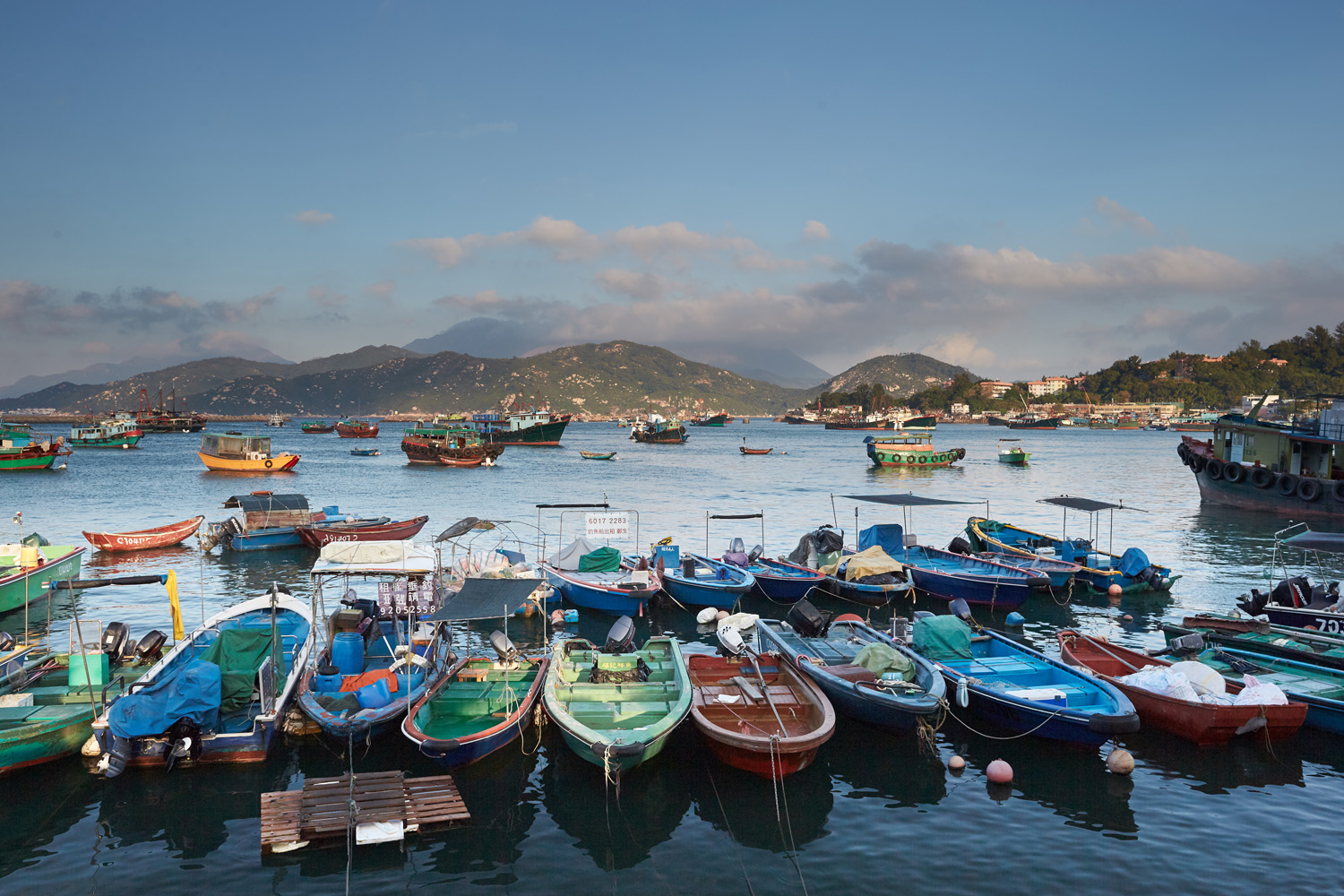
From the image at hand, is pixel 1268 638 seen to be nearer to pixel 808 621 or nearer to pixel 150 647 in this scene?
pixel 808 621

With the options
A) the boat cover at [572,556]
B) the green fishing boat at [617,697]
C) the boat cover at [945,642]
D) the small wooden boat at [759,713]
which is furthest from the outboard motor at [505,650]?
the boat cover at [572,556]

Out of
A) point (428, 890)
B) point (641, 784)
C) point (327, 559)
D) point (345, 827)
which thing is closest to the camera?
point (428, 890)

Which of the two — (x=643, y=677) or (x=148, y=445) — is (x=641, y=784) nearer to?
(x=643, y=677)

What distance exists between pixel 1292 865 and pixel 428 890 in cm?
1164

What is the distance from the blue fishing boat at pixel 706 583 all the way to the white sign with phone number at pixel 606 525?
6.51ft

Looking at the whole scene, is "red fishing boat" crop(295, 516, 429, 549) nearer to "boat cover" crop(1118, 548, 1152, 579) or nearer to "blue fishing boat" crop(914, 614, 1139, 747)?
"blue fishing boat" crop(914, 614, 1139, 747)

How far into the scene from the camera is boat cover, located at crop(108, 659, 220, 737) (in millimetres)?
12562

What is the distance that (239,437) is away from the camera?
76.6 m

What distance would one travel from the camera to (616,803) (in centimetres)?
1218

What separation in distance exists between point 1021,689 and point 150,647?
18.2 metres

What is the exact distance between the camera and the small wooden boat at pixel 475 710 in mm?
12477

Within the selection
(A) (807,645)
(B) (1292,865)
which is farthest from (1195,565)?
(B) (1292,865)

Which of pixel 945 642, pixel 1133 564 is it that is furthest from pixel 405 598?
→ pixel 1133 564

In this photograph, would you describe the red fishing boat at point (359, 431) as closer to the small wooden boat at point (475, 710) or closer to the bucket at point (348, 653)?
the bucket at point (348, 653)
